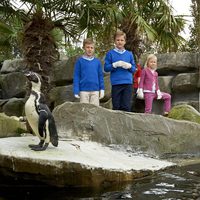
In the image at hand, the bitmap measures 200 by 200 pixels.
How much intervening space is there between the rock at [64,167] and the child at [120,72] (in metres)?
2.34

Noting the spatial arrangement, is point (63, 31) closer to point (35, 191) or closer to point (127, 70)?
point (127, 70)

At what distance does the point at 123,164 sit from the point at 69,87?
243 inches

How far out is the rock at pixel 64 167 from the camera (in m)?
3.57

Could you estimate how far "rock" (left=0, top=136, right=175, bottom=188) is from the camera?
3.57m

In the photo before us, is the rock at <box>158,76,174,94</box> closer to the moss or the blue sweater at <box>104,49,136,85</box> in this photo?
the moss

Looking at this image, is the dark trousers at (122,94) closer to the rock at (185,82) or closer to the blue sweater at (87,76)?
the blue sweater at (87,76)

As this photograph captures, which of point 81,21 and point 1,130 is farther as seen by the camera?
point 81,21

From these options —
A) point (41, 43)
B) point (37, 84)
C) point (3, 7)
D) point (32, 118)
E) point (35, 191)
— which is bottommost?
point (35, 191)

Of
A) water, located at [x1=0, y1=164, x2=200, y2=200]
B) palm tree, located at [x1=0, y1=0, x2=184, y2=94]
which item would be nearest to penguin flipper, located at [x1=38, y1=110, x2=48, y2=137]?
water, located at [x1=0, y1=164, x2=200, y2=200]

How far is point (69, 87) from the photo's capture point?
1005 cm

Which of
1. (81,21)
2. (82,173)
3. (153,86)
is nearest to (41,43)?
(81,21)

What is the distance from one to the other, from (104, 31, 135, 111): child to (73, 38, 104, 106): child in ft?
0.77

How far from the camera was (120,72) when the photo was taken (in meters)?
6.29

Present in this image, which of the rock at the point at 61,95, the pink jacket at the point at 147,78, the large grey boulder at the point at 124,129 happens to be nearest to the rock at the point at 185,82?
the pink jacket at the point at 147,78
